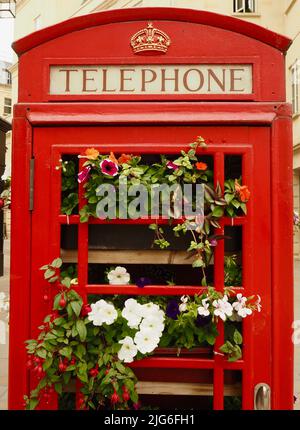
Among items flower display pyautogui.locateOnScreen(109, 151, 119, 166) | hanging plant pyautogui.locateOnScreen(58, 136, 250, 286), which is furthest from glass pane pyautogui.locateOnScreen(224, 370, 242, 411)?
flower display pyautogui.locateOnScreen(109, 151, 119, 166)

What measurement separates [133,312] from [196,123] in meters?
0.81

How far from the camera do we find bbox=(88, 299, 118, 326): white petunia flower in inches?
74.0

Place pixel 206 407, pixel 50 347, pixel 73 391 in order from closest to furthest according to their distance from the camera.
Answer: pixel 50 347 < pixel 73 391 < pixel 206 407

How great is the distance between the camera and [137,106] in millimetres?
1926

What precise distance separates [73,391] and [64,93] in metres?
1.27

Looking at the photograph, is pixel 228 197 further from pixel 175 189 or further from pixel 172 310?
pixel 172 310

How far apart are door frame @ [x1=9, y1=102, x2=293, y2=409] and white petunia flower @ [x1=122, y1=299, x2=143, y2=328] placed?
Result: 419mm

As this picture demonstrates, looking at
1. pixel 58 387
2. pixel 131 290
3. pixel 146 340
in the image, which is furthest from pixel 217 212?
pixel 58 387

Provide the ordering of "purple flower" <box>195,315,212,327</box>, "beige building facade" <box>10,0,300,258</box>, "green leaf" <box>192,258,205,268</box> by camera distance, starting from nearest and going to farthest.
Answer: "green leaf" <box>192,258,205,268</box> < "purple flower" <box>195,315,212,327</box> < "beige building facade" <box>10,0,300,258</box>

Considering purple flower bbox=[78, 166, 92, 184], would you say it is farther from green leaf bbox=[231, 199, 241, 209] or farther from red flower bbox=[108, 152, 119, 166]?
green leaf bbox=[231, 199, 241, 209]

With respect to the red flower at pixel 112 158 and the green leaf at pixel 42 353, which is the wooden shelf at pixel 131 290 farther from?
the red flower at pixel 112 158

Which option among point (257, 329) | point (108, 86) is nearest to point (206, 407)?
point (257, 329)

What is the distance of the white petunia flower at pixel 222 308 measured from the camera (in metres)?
1.84

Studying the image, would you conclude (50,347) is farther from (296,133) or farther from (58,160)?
(296,133)
